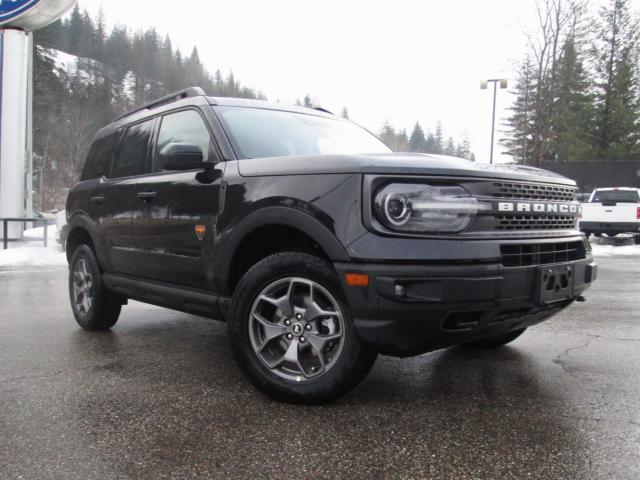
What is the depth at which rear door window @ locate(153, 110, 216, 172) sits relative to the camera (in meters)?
3.64

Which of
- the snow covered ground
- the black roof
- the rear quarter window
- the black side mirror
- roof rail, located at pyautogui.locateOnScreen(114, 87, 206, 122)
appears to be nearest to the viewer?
the black side mirror

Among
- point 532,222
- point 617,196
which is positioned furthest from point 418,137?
point 532,222

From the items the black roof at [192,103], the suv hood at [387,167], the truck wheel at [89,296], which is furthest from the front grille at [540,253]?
the truck wheel at [89,296]

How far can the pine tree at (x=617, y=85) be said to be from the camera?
43156mm

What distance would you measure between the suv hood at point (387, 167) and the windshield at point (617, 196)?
16.6 meters

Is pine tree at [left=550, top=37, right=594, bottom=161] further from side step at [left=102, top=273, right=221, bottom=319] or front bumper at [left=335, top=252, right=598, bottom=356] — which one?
front bumper at [left=335, top=252, right=598, bottom=356]

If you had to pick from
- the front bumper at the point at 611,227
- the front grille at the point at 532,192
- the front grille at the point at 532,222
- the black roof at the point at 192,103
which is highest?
the black roof at the point at 192,103

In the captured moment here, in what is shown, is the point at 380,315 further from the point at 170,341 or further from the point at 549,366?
the point at 170,341

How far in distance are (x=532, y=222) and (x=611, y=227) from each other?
16.7 meters

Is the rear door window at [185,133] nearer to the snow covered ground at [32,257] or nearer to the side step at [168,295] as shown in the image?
the side step at [168,295]

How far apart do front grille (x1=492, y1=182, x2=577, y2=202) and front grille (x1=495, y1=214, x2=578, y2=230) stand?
0.11m

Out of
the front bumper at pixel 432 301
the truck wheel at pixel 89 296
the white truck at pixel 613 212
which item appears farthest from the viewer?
the white truck at pixel 613 212

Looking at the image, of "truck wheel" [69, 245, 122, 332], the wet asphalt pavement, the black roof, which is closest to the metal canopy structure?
"truck wheel" [69, 245, 122, 332]

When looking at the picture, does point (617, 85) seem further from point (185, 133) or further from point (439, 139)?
point (439, 139)
